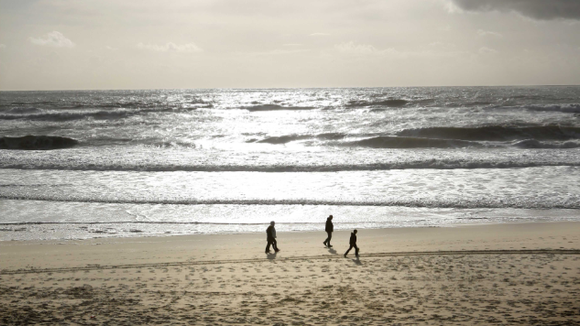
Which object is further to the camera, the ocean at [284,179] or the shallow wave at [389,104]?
the shallow wave at [389,104]

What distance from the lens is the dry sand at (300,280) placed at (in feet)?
27.5

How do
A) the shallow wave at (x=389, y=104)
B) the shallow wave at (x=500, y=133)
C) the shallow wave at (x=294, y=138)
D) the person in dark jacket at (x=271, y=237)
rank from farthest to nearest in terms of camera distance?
the shallow wave at (x=389, y=104)
the shallow wave at (x=294, y=138)
the shallow wave at (x=500, y=133)
the person in dark jacket at (x=271, y=237)

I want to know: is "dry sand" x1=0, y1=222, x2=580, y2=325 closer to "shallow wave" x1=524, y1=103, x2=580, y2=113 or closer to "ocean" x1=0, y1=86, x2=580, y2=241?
"ocean" x1=0, y1=86, x2=580, y2=241

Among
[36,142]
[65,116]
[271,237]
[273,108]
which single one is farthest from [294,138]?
[273,108]

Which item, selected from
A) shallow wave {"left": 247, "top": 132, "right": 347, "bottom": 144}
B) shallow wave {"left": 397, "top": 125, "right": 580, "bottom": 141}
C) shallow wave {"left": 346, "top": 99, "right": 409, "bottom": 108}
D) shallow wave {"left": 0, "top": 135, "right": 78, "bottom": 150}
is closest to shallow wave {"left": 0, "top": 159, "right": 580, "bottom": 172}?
shallow wave {"left": 0, "top": 135, "right": 78, "bottom": 150}

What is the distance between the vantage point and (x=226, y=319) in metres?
8.25

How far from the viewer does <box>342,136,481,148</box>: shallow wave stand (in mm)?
37250

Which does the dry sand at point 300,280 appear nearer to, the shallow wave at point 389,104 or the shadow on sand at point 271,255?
the shadow on sand at point 271,255

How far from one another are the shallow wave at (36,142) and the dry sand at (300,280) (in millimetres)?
28979

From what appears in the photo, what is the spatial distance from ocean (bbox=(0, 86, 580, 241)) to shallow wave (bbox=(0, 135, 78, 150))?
0.33ft

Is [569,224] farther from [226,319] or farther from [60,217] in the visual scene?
[60,217]

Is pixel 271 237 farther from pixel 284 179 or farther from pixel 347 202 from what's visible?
pixel 284 179

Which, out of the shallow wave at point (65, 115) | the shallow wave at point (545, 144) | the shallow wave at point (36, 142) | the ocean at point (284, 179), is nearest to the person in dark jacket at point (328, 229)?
the ocean at point (284, 179)

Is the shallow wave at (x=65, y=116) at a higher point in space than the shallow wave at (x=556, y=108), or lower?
lower
